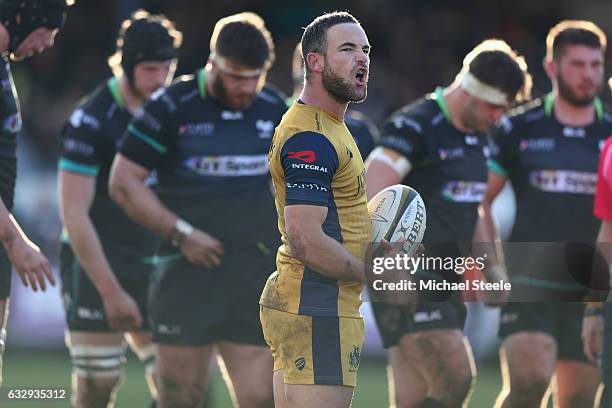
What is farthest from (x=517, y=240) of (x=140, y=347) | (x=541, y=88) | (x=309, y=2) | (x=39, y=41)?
(x=309, y=2)

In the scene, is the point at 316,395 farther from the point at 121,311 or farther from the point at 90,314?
the point at 90,314

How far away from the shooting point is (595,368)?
8.13 m

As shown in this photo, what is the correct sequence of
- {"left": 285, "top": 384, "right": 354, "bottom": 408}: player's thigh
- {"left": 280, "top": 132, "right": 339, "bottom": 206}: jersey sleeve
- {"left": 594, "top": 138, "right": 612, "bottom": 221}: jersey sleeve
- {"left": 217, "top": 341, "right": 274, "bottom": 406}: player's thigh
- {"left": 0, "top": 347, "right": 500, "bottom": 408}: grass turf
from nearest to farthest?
{"left": 280, "top": 132, "right": 339, "bottom": 206}: jersey sleeve < {"left": 285, "top": 384, "right": 354, "bottom": 408}: player's thigh < {"left": 594, "top": 138, "right": 612, "bottom": 221}: jersey sleeve < {"left": 217, "top": 341, "right": 274, "bottom": 406}: player's thigh < {"left": 0, "top": 347, "right": 500, "bottom": 408}: grass turf

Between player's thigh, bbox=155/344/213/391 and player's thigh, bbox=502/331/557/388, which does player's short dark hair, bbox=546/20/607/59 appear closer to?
player's thigh, bbox=502/331/557/388

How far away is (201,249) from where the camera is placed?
24.6 feet

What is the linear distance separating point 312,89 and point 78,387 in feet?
12.8

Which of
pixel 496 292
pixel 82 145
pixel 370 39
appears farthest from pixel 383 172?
pixel 370 39

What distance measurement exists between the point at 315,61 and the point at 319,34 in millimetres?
125

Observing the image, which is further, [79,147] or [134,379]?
[134,379]

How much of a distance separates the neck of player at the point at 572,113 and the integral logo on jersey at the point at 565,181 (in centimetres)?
38

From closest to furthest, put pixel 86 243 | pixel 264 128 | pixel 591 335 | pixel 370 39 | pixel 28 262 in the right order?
pixel 28 262
pixel 591 335
pixel 264 128
pixel 86 243
pixel 370 39

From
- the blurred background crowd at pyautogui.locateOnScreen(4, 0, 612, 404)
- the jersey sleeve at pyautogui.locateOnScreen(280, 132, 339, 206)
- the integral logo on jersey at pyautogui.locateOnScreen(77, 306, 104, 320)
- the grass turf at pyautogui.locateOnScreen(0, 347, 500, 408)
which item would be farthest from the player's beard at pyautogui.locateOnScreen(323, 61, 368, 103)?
the blurred background crowd at pyautogui.locateOnScreen(4, 0, 612, 404)

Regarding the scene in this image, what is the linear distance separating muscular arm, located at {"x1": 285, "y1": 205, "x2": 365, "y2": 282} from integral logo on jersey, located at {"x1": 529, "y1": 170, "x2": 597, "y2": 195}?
10.5 ft

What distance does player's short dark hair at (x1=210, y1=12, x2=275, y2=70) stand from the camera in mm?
7379
